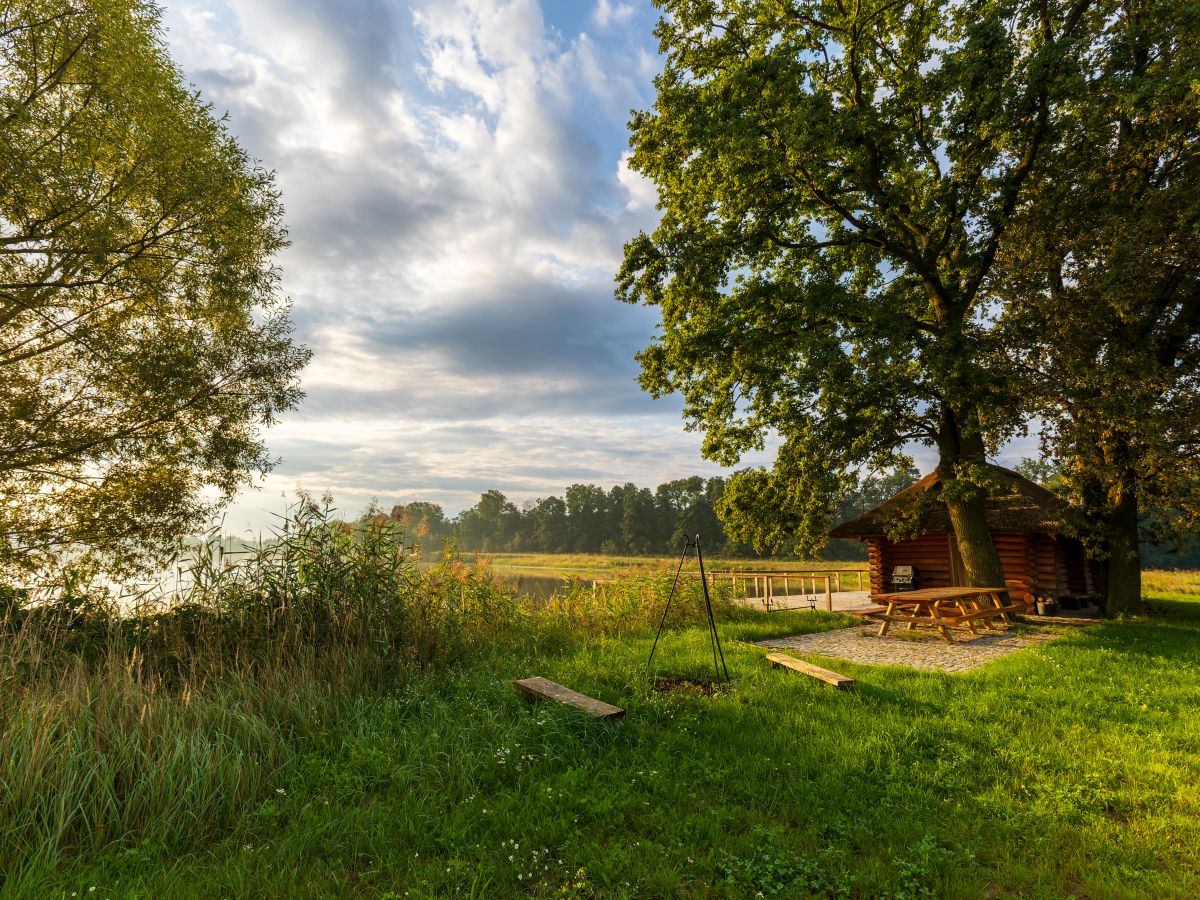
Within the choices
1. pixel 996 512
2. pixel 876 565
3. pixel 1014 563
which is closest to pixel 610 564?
pixel 876 565

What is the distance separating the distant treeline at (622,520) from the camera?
69812 mm

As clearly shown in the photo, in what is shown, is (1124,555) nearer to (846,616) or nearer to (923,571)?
(923,571)

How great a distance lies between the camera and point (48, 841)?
302 cm

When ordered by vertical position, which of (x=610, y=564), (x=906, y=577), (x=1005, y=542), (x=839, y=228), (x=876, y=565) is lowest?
(x=610, y=564)

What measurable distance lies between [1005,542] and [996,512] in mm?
1167

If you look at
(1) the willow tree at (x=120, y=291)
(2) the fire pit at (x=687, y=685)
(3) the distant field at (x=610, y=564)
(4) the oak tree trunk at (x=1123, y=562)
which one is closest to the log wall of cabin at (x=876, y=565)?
(4) the oak tree trunk at (x=1123, y=562)

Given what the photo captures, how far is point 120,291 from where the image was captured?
34.5ft

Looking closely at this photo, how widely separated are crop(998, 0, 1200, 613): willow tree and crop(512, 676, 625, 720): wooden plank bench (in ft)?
34.8

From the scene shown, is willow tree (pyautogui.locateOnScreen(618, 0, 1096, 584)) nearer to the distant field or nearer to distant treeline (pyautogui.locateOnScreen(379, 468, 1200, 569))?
the distant field

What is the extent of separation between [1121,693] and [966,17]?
13.2 m

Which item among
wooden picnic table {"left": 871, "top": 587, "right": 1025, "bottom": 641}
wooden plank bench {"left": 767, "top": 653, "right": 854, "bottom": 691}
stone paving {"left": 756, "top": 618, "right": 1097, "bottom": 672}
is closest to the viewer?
wooden plank bench {"left": 767, "top": 653, "right": 854, "bottom": 691}

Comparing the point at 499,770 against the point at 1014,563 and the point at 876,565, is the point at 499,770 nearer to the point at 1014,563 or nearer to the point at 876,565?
the point at 1014,563

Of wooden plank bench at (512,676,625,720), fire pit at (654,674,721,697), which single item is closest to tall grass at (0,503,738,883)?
wooden plank bench at (512,676,625,720)

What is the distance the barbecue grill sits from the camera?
55.0 feet
